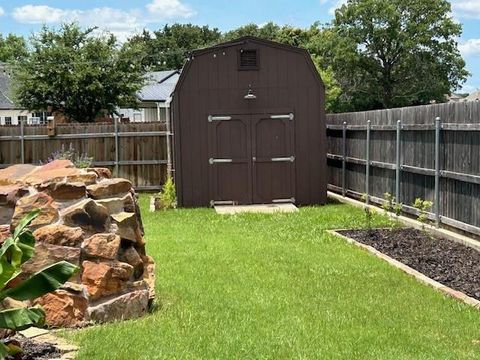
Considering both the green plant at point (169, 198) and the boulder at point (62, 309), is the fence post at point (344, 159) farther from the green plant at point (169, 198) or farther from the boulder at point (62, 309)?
the boulder at point (62, 309)

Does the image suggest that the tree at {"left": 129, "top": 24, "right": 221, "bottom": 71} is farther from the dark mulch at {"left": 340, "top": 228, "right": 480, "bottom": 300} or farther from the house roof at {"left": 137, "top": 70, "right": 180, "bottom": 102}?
the dark mulch at {"left": 340, "top": 228, "right": 480, "bottom": 300}

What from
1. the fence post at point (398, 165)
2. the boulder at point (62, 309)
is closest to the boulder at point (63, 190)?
the boulder at point (62, 309)

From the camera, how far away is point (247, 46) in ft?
50.2

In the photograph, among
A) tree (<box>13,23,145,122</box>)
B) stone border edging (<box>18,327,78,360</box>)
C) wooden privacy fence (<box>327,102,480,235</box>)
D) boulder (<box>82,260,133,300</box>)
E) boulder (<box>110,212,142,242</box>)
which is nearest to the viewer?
stone border edging (<box>18,327,78,360</box>)

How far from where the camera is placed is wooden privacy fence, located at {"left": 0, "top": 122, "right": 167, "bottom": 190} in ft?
63.1

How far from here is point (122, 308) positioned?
5.67 meters

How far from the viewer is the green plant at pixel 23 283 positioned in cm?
379

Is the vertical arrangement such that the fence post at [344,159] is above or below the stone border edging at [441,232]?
above

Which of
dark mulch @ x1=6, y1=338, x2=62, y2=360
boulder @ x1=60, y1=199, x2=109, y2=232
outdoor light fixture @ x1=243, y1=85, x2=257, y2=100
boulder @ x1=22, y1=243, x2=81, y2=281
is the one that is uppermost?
outdoor light fixture @ x1=243, y1=85, x2=257, y2=100

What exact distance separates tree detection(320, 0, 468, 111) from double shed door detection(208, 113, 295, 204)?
118ft

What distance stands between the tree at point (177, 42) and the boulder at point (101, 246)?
70834 mm

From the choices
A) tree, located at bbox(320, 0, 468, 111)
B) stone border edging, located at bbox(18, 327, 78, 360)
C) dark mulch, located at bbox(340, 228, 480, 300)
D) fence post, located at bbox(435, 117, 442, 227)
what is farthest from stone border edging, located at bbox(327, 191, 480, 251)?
tree, located at bbox(320, 0, 468, 111)

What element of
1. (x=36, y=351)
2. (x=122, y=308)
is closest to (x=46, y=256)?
(x=122, y=308)

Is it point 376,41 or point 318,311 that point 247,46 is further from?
point 376,41
